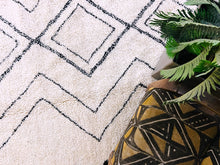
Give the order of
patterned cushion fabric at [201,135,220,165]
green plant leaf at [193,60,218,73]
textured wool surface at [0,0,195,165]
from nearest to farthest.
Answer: green plant leaf at [193,60,218,73]
patterned cushion fabric at [201,135,220,165]
textured wool surface at [0,0,195,165]

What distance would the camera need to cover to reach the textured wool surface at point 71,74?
998mm

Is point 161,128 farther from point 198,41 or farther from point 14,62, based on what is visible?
point 14,62

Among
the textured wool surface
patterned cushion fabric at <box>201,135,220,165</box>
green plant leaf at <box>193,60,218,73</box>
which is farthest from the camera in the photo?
the textured wool surface

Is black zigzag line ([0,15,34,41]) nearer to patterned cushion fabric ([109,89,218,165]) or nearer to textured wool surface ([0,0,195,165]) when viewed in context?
textured wool surface ([0,0,195,165])

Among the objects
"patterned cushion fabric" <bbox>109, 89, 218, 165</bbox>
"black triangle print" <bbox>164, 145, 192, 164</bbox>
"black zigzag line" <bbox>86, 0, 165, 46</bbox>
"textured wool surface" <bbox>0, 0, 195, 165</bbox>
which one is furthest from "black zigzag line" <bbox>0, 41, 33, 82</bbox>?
"black triangle print" <bbox>164, 145, 192, 164</bbox>

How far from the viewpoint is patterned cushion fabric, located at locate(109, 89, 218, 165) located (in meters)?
0.71

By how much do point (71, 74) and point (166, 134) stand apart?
49 centimetres

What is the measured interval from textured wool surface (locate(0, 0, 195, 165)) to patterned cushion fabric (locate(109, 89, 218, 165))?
286 millimetres

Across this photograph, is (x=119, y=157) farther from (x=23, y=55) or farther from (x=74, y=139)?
(x=23, y=55)

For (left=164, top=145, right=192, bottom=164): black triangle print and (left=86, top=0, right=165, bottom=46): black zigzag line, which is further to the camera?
(left=86, top=0, right=165, bottom=46): black zigzag line

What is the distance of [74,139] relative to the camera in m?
1.00

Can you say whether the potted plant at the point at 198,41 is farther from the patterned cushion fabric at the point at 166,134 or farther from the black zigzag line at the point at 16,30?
the black zigzag line at the point at 16,30

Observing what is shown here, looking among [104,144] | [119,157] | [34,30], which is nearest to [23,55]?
[34,30]

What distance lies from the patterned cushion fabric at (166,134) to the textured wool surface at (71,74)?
0.29 meters
